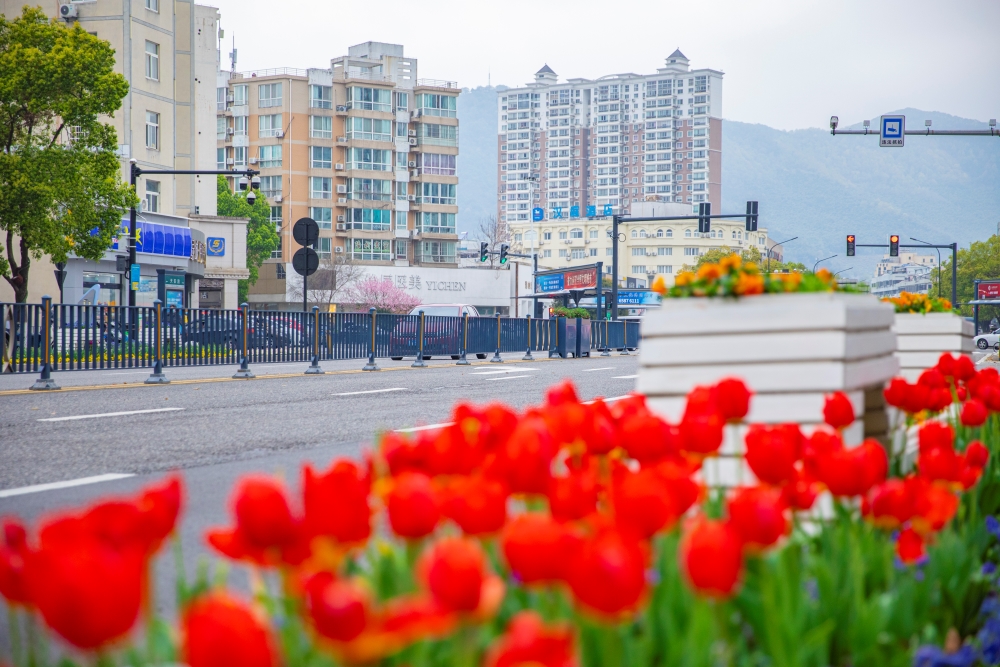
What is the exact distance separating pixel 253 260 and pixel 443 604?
83206 mm

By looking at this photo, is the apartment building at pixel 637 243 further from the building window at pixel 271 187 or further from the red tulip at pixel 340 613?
the red tulip at pixel 340 613

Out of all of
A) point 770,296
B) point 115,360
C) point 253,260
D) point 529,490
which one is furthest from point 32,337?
point 253,260

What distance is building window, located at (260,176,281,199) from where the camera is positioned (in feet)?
297

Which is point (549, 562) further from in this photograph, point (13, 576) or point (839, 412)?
point (839, 412)

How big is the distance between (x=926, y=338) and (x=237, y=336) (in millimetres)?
16799

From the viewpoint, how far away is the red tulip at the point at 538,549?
1313 mm

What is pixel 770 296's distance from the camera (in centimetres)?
379

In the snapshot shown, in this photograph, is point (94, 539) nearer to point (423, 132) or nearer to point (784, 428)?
point (784, 428)

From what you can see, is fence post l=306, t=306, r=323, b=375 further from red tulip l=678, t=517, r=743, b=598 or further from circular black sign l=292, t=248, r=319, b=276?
red tulip l=678, t=517, r=743, b=598

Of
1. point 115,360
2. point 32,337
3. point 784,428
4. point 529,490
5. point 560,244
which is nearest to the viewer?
point 529,490

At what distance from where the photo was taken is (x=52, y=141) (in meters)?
27.7

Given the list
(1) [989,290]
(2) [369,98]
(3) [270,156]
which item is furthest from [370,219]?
(1) [989,290]

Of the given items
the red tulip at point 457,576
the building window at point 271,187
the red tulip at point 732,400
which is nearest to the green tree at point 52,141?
the red tulip at point 732,400

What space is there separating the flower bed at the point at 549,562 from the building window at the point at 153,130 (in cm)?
4903
